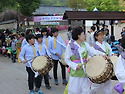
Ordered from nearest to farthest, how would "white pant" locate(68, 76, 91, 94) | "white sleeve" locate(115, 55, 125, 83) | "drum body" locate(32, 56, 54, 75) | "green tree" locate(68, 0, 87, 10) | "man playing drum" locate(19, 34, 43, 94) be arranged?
"white sleeve" locate(115, 55, 125, 83), "white pant" locate(68, 76, 91, 94), "drum body" locate(32, 56, 54, 75), "man playing drum" locate(19, 34, 43, 94), "green tree" locate(68, 0, 87, 10)

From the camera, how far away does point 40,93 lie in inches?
247

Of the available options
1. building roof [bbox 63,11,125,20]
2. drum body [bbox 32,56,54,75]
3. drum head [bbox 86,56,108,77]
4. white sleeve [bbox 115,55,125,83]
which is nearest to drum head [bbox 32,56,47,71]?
drum body [bbox 32,56,54,75]

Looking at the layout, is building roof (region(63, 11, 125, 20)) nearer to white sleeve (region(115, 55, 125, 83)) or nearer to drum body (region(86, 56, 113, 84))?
drum body (region(86, 56, 113, 84))

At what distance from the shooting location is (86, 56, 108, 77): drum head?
4.14m

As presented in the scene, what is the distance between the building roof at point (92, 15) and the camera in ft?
37.1

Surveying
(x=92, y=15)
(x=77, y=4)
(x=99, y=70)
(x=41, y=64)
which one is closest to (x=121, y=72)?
(x=99, y=70)

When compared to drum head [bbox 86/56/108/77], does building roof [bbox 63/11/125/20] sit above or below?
above

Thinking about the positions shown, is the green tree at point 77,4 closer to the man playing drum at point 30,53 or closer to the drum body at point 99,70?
the man playing drum at point 30,53

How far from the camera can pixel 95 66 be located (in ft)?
13.9

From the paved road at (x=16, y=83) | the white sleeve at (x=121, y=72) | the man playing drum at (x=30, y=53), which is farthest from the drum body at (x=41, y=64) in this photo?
the white sleeve at (x=121, y=72)

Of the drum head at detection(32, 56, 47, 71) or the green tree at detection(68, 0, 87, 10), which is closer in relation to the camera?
the drum head at detection(32, 56, 47, 71)

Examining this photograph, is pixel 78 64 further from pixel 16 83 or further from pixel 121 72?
pixel 16 83

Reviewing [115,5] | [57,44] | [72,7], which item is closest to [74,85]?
[57,44]

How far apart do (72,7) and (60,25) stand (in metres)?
14.4
